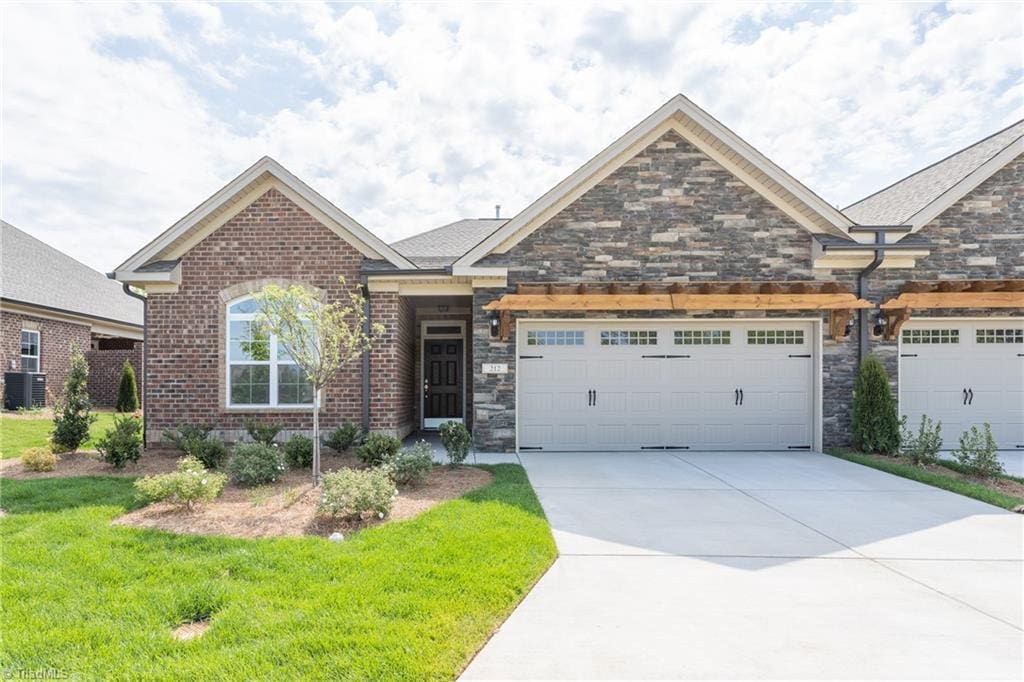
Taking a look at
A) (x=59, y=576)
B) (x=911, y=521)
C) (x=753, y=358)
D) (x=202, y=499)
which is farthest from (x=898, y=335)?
(x=59, y=576)

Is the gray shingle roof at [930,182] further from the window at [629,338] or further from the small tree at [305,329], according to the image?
the small tree at [305,329]

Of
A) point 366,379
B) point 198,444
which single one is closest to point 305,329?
point 198,444

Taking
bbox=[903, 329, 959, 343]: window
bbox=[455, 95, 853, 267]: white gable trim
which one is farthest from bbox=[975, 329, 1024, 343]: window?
bbox=[455, 95, 853, 267]: white gable trim

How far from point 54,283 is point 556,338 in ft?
59.7

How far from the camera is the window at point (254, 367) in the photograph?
9695 mm

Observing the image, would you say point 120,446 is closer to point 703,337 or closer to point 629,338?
point 629,338

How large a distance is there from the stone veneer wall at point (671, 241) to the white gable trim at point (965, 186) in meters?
1.68

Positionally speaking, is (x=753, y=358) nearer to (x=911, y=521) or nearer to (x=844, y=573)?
(x=911, y=521)

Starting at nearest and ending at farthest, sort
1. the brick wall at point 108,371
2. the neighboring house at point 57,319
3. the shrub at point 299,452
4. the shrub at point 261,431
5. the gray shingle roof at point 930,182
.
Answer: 1. the shrub at point 299,452
2. the shrub at point 261,431
3. the gray shingle roof at point 930,182
4. the neighboring house at point 57,319
5. the brick wall at point 108,371

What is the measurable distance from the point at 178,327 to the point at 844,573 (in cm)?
1072

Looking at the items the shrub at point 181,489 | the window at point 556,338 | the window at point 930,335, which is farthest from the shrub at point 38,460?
the window at point 930,335

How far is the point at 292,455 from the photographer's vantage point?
7.82m

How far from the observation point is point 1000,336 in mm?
9797

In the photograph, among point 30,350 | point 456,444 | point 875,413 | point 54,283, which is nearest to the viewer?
point 456,444
